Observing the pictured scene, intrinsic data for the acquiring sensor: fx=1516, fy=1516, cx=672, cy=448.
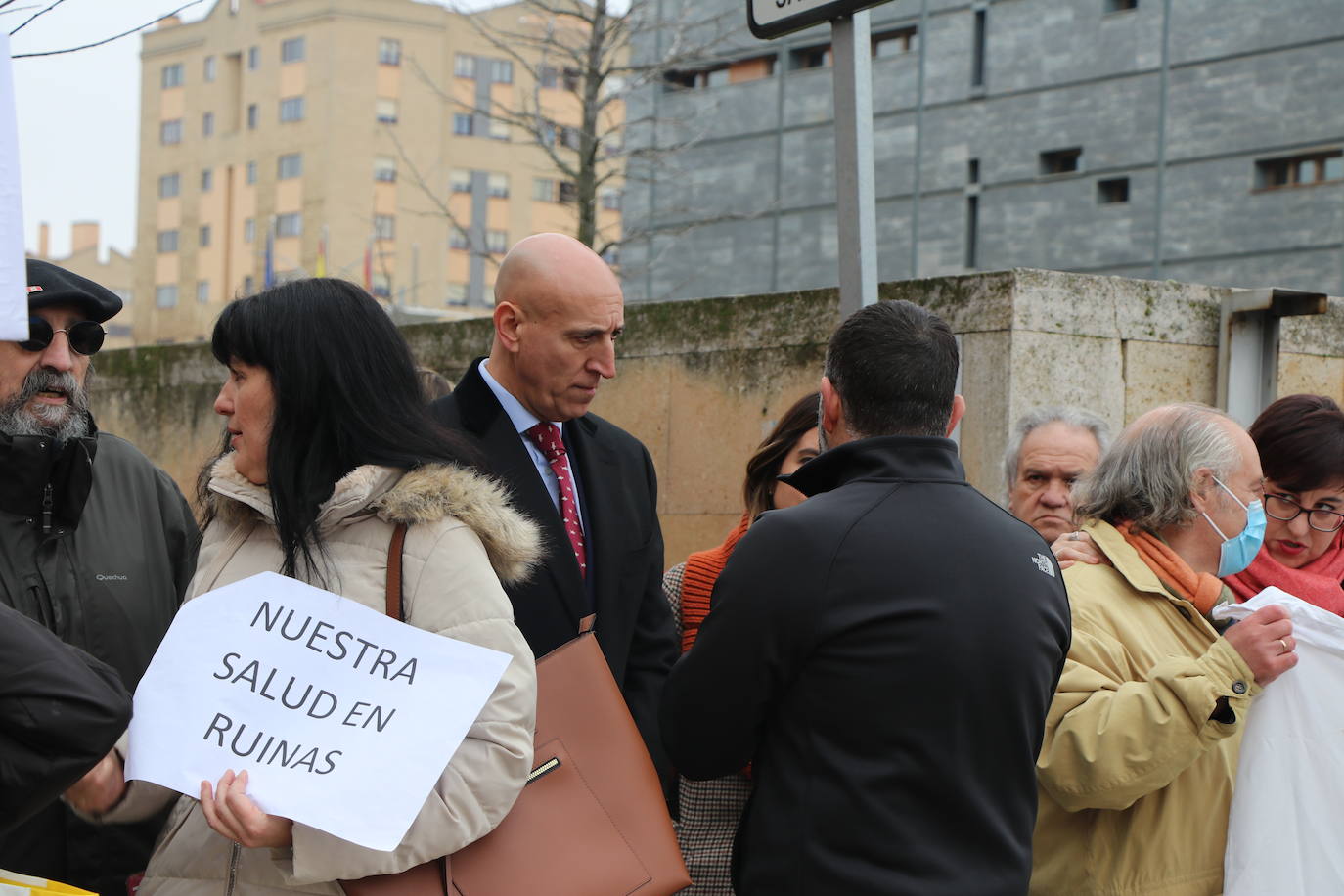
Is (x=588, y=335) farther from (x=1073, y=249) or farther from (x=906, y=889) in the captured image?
(x=1073, y=249)

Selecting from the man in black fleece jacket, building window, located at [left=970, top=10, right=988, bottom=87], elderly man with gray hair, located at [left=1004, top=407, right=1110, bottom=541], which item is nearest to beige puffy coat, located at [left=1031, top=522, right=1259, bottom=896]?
the man in black fleece jacket

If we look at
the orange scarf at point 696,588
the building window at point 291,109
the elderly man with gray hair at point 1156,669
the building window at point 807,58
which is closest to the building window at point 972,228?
the building window at point 807,58

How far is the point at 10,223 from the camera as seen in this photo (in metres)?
2.15

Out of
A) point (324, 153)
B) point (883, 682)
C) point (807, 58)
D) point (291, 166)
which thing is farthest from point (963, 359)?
point (291, 166)

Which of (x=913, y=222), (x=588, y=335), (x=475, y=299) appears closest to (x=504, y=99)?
(x=475, y=299)

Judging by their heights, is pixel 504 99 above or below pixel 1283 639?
above

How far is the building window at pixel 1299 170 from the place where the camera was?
812 inches

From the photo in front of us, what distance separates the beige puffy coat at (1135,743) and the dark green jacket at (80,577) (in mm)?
1959

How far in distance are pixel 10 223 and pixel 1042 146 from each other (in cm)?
2193

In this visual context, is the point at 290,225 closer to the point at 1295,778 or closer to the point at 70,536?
the point at 70,536

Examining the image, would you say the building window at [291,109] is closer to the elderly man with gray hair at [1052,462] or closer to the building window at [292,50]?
the building window at [292,50]

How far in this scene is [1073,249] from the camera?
2239 centimetres

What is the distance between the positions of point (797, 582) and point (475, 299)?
6192cm

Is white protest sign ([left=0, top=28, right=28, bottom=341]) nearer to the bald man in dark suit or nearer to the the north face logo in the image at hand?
the bald man in dark suit
